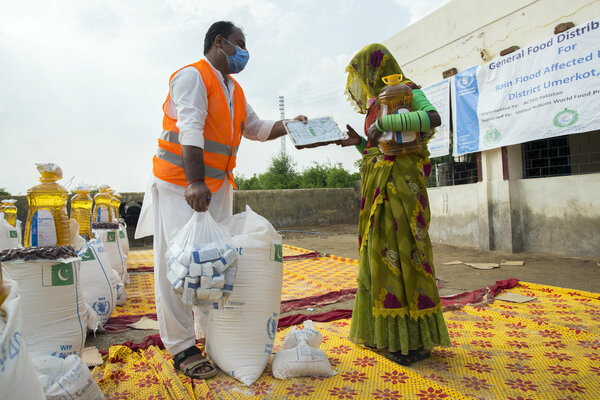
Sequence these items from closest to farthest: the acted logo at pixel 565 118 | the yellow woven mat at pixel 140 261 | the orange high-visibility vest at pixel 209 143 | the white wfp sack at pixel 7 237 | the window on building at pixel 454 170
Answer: the orange high-visibility vest at pixel 209 143 < the white wfp sack at pixel 7 237 < the acted logo at pixel 565 118 < the yellow woven mat at pixel 140 261 < the window on building at pixel 454 170

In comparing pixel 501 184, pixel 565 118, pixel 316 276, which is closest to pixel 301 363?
pixel 316 276

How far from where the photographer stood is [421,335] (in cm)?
212

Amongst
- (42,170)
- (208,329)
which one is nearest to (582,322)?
(208,329)

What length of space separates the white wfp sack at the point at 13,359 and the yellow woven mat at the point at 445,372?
3.27ft

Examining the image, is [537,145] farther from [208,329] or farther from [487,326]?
[208,329]

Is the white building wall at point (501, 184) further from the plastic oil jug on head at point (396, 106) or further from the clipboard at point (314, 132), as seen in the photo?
the clipboard at point (314, 132)

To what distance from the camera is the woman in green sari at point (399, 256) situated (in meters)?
2.11

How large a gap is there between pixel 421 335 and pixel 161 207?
5.06 feet

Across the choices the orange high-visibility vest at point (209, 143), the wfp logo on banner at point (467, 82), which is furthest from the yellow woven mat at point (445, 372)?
the wfp logo on banner at point (467, 82)

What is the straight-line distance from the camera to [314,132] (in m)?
2.27

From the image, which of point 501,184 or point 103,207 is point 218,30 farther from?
point 501,184

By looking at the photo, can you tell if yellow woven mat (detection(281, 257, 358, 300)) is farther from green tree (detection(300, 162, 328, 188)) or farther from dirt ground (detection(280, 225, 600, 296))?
green tree (detection(300, 162, 328, 188))

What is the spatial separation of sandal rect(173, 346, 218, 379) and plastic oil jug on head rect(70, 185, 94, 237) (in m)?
1.96

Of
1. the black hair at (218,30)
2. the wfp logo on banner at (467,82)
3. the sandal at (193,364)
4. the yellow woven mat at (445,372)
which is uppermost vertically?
the wfp logo on banner at (467,82)
